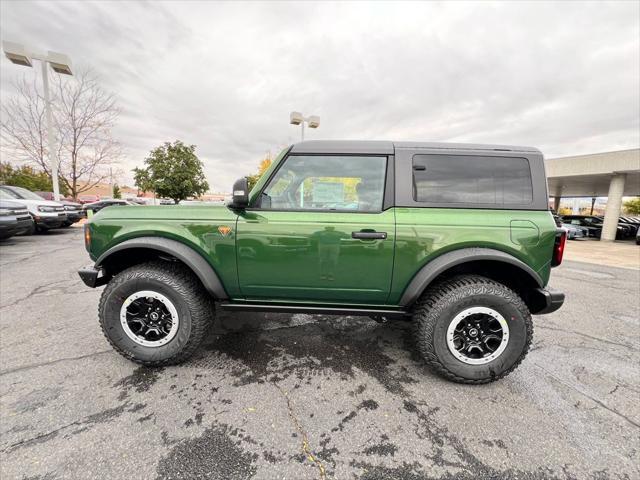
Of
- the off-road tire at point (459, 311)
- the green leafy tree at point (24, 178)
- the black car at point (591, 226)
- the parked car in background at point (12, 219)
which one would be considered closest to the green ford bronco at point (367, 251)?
the off-road tire at point (459, 311)

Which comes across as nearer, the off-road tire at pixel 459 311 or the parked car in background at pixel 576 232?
the off-road tire at pixel 459 311

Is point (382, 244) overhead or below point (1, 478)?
overhead

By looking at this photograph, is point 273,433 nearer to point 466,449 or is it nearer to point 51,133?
point 466,449

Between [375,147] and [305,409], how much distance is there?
214 centimetres

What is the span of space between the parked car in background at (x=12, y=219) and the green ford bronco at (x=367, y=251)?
695cm

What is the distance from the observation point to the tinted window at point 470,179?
2252 millimetres

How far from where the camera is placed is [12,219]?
6707mm

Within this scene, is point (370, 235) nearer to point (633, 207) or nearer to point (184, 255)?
point (184, 255)

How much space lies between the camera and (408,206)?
7.36 ft

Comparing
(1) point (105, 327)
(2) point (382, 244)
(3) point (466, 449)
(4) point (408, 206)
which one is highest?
(4) point (408, 206)

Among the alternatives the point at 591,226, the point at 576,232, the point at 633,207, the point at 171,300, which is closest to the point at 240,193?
the point at 171,300

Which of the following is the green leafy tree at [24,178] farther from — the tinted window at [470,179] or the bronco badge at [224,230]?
the tinted window at [470,179]

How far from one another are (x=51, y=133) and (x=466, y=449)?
1716 centimetres

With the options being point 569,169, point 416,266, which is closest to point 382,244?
point 416,266
